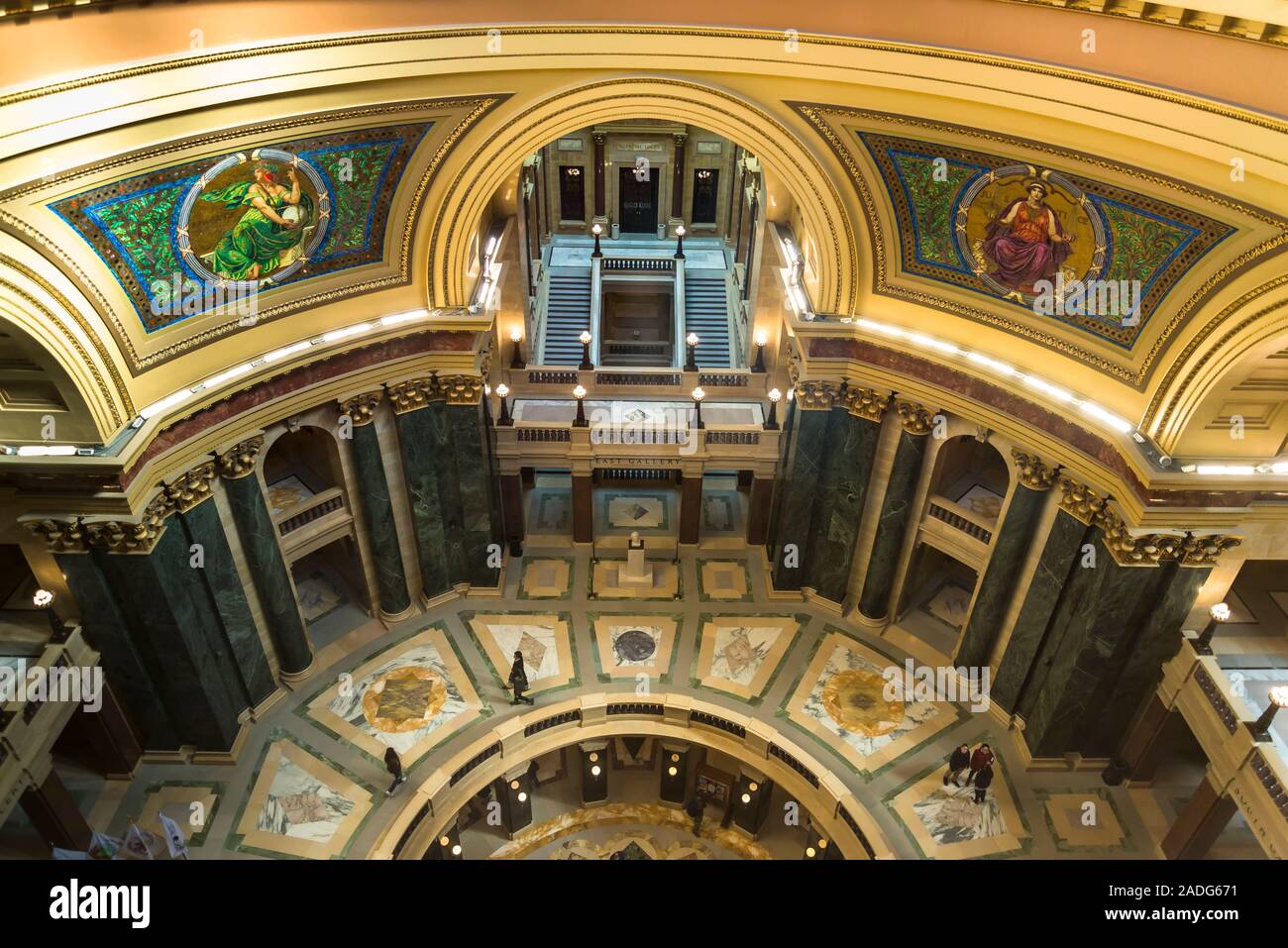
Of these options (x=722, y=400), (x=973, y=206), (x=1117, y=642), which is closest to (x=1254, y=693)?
(x=1117, y=642)

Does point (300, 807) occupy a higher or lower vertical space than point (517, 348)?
lower

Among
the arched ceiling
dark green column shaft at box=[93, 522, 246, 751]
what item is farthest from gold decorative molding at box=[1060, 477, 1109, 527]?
dark green column shaft at box=[93, 522, 246, 751]

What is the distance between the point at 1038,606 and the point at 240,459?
635 inches

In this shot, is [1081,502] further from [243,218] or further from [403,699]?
[243,218]

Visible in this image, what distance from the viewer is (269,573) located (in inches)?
717

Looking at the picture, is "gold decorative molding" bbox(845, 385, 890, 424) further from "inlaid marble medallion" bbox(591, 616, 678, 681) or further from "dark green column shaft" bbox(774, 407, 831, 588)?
"inlaid marble medallion" bbox(591, 616, 678, 681)

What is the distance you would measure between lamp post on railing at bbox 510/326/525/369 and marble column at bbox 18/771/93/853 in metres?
15.2

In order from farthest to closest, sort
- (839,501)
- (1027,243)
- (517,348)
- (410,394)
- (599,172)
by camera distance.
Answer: (599,172) → (517,348) → (839,501) → (410,394) → (1027,243)

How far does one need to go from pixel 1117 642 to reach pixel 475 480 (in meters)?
14.3

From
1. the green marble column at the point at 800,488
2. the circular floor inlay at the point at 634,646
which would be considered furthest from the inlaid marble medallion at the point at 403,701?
the green marble column at the point at 800,488

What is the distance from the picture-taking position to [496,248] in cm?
2273

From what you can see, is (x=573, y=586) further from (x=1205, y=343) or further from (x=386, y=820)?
(x=1205, y=343)

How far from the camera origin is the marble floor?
17.2 meters

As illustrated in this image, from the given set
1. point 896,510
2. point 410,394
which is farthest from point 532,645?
point 896,510
